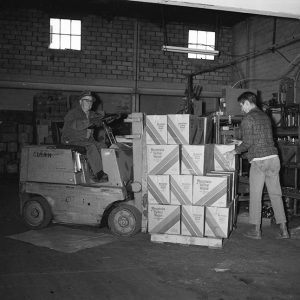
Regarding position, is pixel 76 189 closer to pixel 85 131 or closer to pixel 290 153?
pixel 85 131

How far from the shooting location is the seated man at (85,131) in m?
5.53

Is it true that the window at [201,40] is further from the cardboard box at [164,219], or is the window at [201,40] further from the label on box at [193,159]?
the cardboard box at [164,219]

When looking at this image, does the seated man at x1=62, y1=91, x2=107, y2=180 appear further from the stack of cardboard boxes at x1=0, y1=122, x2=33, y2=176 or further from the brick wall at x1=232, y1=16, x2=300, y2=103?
the stack of cardboard boxes at x1=0, y1=122, x2=33, y2=176

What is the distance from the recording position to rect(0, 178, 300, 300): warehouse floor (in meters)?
3.38

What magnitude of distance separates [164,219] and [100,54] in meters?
7.21

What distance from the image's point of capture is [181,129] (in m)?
4.97

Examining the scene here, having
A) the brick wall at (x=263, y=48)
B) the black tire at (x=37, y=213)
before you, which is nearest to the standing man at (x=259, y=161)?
the black tire at (x=37, y=213)

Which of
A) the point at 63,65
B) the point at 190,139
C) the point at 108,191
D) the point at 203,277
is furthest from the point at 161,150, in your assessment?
the point at 63,65

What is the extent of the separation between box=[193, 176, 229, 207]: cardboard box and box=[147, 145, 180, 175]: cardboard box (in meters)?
0.32

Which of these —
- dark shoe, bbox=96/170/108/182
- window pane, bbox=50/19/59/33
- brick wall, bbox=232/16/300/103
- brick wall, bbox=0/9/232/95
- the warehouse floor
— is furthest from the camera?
window pane, bbox=50/19/59/33

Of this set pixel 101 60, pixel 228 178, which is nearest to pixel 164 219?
pixel 228 178

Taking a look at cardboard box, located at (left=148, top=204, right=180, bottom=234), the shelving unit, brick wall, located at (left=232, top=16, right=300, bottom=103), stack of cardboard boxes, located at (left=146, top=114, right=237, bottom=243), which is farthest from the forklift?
brick wall, located at (left=232, top=16, right=300, bottom=103)

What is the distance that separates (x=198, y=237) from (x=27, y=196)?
2.77 m

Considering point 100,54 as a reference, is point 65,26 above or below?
above
